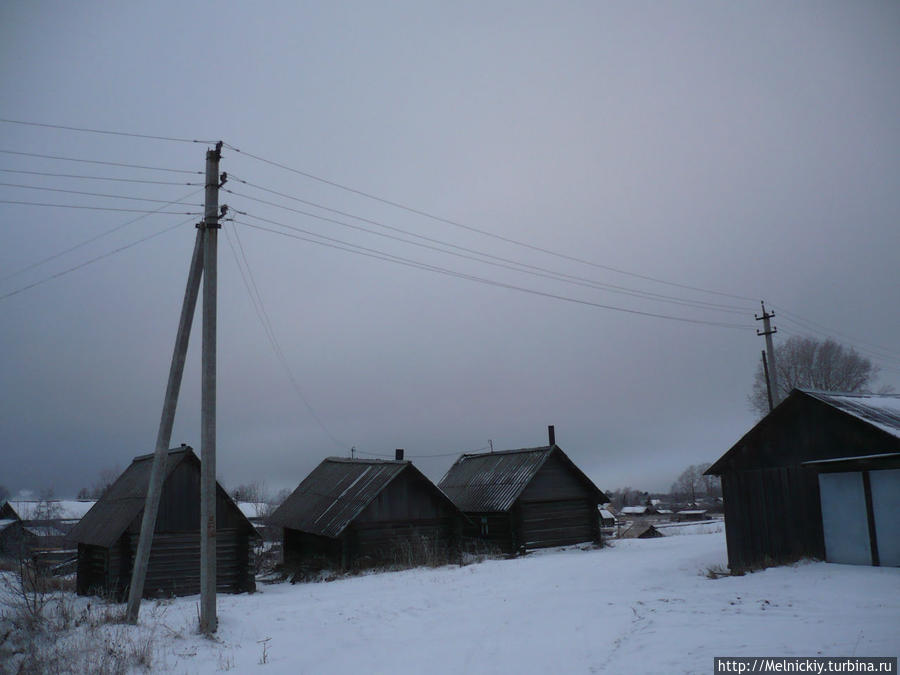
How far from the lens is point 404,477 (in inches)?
1254

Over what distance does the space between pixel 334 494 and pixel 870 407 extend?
76.2 ft

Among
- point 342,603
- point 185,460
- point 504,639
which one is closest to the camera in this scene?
point 504,639

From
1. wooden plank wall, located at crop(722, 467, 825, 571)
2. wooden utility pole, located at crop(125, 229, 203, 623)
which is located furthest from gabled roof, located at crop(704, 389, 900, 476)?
wooden utility pole, located at crop(125, 229, 203, 623)

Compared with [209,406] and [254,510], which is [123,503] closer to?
[209,406]

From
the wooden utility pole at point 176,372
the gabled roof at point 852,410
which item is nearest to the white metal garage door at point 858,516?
the gabled roof at point 852,410

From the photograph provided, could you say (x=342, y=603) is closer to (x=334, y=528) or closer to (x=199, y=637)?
(x=199, y=637)

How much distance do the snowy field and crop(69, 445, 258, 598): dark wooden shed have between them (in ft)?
24.1

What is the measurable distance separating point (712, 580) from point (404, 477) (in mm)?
16371

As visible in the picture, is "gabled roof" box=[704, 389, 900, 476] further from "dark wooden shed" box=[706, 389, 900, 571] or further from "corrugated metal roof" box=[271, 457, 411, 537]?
"corrugated metal roof" box=[271, 457, 411, 537]

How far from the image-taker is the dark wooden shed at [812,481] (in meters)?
17.5

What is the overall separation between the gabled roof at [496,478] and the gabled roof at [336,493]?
174 inches

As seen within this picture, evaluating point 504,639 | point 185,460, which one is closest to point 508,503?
point 185,460

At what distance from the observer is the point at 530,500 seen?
36.0m

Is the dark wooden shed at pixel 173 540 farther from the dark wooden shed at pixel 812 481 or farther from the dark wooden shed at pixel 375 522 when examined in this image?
the dark wooden shed at pixel 812 481
